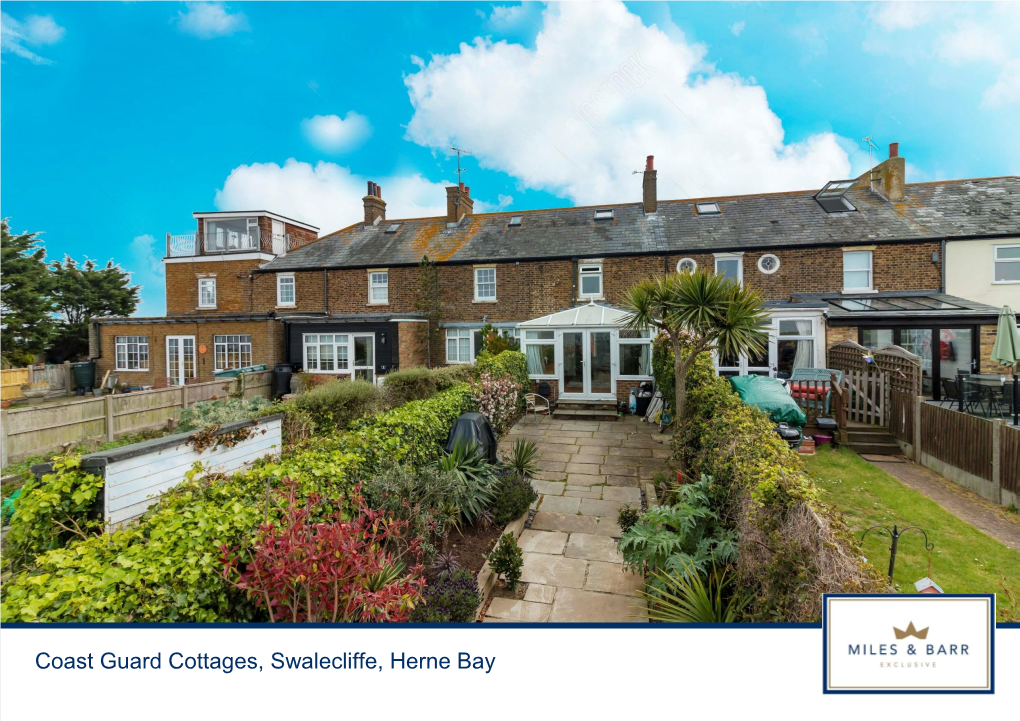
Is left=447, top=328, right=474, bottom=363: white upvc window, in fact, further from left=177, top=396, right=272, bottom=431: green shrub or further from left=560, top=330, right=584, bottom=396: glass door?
left=177, top=396, right=272, bottom=431: green shrub

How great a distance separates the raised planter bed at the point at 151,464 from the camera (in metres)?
3.40

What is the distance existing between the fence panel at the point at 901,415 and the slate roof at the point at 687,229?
25.8 feet

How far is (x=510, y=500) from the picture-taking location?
17.3 feet

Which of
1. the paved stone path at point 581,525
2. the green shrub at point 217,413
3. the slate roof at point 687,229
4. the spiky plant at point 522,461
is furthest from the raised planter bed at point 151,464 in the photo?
the slate roof at point 687,229

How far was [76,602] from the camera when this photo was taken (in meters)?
1.84

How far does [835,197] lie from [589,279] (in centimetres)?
943

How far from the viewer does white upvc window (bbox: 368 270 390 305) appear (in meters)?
18.1

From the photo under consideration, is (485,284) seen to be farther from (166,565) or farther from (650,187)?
(166,565)

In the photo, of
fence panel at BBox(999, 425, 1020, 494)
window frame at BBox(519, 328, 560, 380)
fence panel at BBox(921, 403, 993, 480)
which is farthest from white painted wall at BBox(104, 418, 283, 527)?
window frame at BBox(519, 328, 560, 380)

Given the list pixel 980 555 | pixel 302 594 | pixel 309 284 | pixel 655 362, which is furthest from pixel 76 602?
pixel 309 284

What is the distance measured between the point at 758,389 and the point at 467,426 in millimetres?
5833

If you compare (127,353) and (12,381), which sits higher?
(127,353)

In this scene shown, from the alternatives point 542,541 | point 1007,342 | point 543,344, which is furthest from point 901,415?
point 543,344

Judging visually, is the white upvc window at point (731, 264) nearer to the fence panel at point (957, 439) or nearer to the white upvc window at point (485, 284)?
the white upvc window at point (485, 284)
